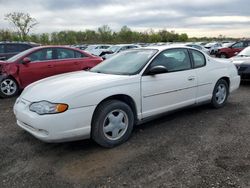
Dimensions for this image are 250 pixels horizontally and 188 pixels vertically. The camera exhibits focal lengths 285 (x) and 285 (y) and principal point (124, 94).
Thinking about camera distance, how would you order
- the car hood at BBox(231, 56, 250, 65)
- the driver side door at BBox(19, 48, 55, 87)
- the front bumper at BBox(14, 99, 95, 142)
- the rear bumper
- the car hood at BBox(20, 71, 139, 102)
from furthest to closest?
the car hood at BBox(231, 56, 250, 65)
the driver side door at BBox(19, 48, 55, 87)
the rear bumper
the car hood at BBox(20, 71, 139, 102)
the front bumper at BBox(14, 99, 95, 142)

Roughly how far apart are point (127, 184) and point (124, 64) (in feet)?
7.89

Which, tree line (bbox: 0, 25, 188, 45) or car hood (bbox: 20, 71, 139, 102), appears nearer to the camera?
car hood (bbox: 20, 71, 139, 102)

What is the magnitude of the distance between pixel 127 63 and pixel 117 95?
3.08ft

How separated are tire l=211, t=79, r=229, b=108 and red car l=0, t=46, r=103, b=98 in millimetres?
4516

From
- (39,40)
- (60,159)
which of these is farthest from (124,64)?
(39,40)

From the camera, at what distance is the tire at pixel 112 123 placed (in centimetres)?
402

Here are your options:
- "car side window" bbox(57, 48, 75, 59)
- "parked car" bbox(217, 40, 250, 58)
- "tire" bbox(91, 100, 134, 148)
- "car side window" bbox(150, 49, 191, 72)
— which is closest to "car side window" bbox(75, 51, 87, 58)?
"car side window" bbox(57, 48, 75, 59)

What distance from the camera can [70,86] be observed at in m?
4.06

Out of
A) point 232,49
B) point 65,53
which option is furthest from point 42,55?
point 232,49

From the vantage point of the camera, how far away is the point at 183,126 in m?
5.08

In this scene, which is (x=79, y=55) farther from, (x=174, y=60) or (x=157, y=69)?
(x=157, y=69)

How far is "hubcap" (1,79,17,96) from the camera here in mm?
7996

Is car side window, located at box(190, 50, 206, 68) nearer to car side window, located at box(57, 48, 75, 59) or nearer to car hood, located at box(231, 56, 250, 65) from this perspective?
car hood, located at box(231, 56, 250, 65)

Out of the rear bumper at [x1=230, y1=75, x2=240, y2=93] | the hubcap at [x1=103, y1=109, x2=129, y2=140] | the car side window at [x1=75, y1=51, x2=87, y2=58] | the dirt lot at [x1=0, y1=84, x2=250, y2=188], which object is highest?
the car side window at [x1=75, y1=51, x2=87, y2=58]
